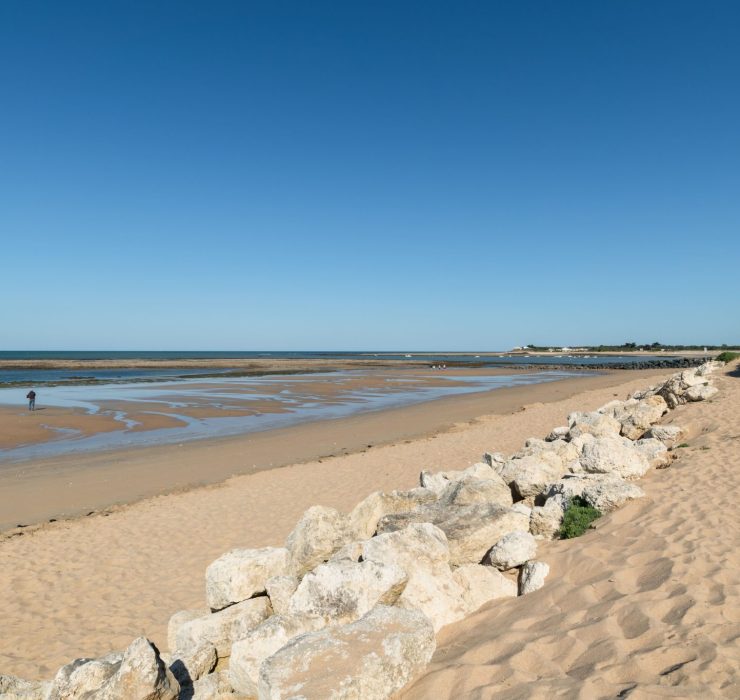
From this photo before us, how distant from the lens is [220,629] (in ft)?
16.7

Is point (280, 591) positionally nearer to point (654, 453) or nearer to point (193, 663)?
point (193, 663)

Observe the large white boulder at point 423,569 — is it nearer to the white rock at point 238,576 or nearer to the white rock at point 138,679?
the white rock at point 238,576

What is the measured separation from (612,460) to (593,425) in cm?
449

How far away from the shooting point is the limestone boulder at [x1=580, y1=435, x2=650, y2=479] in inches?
344

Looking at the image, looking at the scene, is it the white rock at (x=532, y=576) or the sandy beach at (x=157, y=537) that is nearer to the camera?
the white rock at (x=532, y=576)

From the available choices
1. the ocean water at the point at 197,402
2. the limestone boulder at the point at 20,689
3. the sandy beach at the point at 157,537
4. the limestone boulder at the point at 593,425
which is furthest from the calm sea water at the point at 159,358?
the limestone boulder at the point at 20,689

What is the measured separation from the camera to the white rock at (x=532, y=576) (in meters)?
5.37

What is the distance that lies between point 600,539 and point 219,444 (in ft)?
48.9

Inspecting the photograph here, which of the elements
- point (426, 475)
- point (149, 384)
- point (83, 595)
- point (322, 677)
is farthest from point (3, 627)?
point (149, 384)

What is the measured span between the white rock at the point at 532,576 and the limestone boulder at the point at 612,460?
367cm

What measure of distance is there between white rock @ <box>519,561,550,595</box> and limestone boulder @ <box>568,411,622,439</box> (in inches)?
265

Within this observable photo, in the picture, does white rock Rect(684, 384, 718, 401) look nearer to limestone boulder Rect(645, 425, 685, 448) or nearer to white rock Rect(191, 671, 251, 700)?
limestone boulder Rect(645, 425, 685, 448)

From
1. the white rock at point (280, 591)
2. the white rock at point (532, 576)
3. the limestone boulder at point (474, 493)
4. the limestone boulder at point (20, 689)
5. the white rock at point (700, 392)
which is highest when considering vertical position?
the white rock at point (700, 392)

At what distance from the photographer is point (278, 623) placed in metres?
4.52
